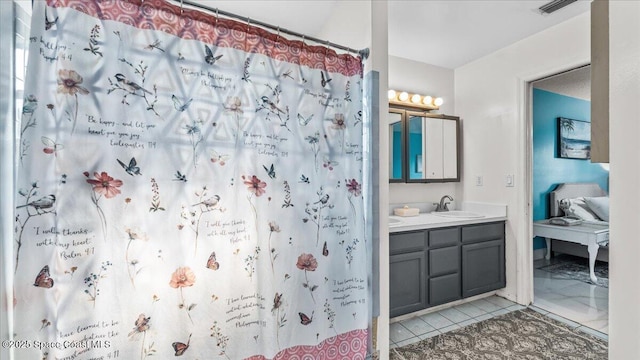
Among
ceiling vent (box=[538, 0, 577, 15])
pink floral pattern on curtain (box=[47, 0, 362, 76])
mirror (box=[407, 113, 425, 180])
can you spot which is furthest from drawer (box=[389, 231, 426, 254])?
ceiling vent (box=[538, 0, 577, 15])

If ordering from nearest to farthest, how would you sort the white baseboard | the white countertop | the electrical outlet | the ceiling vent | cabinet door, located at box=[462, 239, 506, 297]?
the ceiling vent, the white countertop, cabinet door, located at box=[462, 239, 506, 297], the electrical outlet, the white baseboard

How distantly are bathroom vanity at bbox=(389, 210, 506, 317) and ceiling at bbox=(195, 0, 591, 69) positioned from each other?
1616 millimetres

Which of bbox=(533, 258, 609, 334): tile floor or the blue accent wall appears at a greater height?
the blue accent wall

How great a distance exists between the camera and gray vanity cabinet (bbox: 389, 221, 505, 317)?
2234 millimetres

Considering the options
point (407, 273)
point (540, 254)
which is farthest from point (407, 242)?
point (540, 254)

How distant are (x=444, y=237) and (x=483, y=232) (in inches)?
20.3

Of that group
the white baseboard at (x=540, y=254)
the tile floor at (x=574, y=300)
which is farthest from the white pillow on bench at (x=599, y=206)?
the tile floor at (x=574, y=300)

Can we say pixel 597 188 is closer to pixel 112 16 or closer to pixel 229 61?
pixel 229 61

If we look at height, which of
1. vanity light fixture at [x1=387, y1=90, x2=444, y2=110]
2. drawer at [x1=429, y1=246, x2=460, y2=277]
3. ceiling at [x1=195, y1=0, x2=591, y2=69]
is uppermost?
ceiling at [x1=195, y1=0, x2=591, y2=69]

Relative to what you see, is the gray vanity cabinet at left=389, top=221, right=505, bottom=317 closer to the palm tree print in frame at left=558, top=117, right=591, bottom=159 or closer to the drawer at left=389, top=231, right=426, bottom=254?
the drawer at left=389, top=231, right=426, bottom=254

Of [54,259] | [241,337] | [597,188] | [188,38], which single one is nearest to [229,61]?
[188,38]

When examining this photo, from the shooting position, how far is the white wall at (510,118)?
239 centimetres

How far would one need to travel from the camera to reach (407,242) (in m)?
2.26

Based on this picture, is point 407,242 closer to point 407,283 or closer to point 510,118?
point 407,283
